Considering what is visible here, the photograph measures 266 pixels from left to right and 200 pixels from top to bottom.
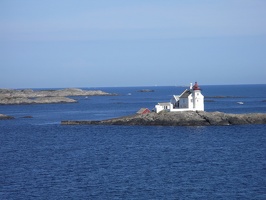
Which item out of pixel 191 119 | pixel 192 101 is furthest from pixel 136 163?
pixel 192 101

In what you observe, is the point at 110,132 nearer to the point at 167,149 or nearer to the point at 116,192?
the point at 167,149

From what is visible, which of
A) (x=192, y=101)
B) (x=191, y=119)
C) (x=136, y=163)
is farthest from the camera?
(x=192, y=101)

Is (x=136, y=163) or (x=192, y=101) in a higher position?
(x=192, y=101)

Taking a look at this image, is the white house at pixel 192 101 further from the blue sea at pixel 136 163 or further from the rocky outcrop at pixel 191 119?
the blue sea at pixel 136 163

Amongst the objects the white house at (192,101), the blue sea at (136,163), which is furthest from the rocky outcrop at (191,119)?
the blue sea at (136,163)

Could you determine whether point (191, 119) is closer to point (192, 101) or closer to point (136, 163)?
point (192, 101)

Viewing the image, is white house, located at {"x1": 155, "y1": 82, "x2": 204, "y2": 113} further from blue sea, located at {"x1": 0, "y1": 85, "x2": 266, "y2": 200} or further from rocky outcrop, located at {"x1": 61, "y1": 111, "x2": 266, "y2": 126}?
blue sea, located at {"x1": 0, "y1": 85, "x2": 266, "y2": 200}

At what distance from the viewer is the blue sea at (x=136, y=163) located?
36.6 metres

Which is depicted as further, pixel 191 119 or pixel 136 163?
pixel 191 119

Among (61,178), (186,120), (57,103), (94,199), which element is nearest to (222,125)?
(186,120)

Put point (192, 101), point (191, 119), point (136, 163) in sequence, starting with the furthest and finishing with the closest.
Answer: point (192, 101)
point (191, 119)
point (136, 163)

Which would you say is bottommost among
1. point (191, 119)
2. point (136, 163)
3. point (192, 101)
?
point (136, 163)

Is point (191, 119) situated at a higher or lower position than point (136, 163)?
higher

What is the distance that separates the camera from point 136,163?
47156mm
